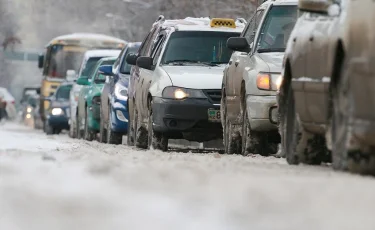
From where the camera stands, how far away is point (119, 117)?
21.6m

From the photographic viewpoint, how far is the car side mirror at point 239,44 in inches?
581

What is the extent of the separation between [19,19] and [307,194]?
92.9m

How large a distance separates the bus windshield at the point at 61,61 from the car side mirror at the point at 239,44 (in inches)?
1131

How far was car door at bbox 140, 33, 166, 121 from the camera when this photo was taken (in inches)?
687

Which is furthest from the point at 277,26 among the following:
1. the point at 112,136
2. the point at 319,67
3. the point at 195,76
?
the point at 112,136

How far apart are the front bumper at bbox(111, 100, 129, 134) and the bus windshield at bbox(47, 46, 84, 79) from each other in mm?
21891

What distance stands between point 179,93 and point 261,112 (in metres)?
2.63

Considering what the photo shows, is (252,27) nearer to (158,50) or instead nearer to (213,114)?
(213,114)

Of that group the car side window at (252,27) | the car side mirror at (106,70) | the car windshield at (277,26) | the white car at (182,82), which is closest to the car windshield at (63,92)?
the car side mirror at (106,70)

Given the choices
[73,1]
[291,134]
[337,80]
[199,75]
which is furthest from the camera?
[73,1]

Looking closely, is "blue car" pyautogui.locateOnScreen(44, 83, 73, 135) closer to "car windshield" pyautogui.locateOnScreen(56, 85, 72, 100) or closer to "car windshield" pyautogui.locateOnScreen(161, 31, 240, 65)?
"car windshield" pyautogui.locateOnScreen(56, 85, 72, 100)

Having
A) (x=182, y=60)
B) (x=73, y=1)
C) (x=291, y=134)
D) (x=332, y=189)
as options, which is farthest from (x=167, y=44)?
(x=73, y=1)

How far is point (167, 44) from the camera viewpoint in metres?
17.7

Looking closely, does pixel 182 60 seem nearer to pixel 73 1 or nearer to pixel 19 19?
pixel 73 1
